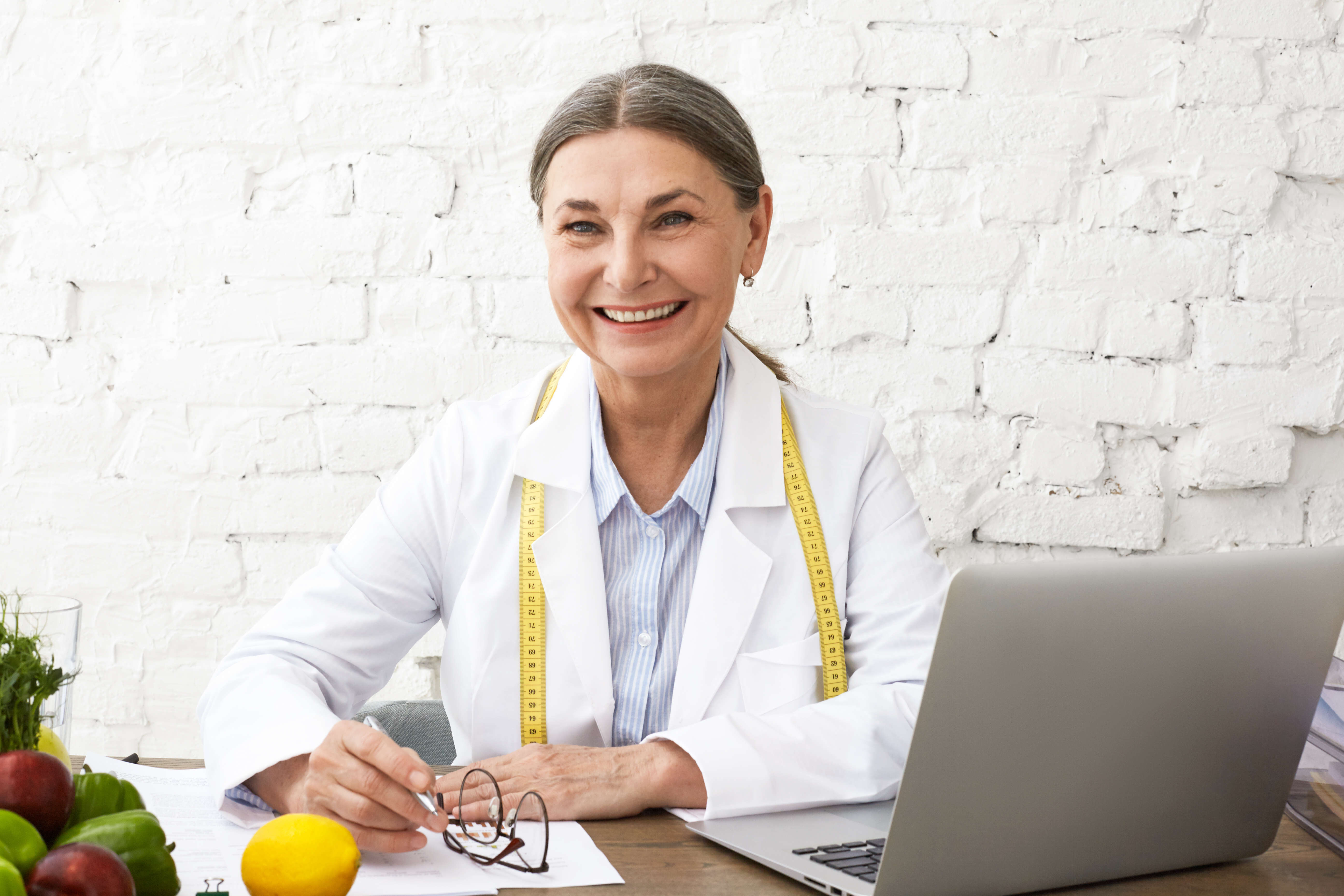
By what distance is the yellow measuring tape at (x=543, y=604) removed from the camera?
1743mm

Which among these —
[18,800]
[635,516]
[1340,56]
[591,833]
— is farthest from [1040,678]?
[1340,56]

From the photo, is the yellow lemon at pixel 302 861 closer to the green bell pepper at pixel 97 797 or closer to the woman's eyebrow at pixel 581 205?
the green bell pepper at pixel 97 797

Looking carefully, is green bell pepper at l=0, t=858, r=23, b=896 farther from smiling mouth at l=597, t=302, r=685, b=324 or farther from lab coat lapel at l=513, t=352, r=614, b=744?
smiling mouth at l=597, t=302, r=685, b=324

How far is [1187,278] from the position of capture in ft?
7.86

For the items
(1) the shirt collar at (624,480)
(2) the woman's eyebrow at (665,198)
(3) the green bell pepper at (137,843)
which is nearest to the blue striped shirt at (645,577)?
(1) the shirt collar at (624,480)

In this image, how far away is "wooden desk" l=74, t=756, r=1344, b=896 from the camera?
3.55 feet

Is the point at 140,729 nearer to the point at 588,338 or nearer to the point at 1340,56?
the point at 588,338

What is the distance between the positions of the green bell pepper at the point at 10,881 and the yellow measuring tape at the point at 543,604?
94cm

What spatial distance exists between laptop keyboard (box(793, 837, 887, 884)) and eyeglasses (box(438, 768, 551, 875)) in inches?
10.5

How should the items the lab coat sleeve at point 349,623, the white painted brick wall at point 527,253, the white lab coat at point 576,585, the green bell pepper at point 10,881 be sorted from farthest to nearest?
the white painted brick wall at point 527,253
the white lab coat at point 576,585
the lab coat sleeve at point 349,623
the green bell pepper at point 10,881

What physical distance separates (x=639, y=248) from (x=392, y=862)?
38.0 inches

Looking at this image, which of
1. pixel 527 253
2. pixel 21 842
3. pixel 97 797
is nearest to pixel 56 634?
pixel 97 797

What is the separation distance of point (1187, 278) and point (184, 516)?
7.07ft

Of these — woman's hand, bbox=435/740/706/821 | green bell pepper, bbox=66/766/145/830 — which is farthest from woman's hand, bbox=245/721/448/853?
green bell pepper, bbox=66/766/145/830
